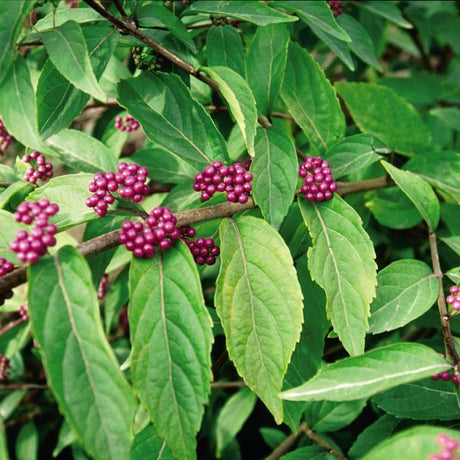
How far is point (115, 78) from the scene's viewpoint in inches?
90.8

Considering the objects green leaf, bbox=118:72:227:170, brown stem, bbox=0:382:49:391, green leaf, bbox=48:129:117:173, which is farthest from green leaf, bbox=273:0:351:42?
brown stem, bbox=0:382:49:391

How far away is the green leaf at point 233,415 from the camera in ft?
8.31

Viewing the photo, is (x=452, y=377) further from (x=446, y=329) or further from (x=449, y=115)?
(x=449, y=115)

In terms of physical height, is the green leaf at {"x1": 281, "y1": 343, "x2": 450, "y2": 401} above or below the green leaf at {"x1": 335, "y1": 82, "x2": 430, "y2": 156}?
below

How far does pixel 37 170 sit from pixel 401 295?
4.41ft

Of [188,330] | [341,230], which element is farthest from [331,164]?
[188,330]

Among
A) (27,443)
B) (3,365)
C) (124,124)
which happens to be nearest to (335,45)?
(124,124)

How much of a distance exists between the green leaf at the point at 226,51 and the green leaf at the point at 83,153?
1.80 ft

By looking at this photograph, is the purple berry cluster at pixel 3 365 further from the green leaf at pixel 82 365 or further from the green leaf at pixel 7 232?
the green leaf at pixel 82 365

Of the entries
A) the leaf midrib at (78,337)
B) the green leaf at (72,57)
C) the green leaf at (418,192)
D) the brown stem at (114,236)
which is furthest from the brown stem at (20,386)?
the green leaf at (418,192)

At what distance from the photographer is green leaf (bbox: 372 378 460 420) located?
1693 millimetres

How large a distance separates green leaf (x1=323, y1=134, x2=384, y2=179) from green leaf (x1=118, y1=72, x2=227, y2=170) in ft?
1.51

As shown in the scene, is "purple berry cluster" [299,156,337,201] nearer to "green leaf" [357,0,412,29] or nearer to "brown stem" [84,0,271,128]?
"brown stem" [84,0,271,128]

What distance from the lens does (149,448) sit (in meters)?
1.73
